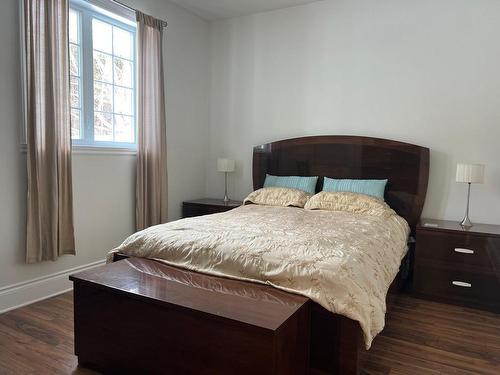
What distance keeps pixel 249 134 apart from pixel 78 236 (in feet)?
7.06

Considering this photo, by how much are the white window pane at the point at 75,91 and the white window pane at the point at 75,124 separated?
5 centimetres

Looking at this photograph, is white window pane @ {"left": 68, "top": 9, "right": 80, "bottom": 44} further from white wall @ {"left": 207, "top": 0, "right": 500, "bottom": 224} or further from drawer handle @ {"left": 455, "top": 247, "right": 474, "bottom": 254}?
drawer handle @ {"left": 455, "top": 247, "right": 474, "bottom": 254}

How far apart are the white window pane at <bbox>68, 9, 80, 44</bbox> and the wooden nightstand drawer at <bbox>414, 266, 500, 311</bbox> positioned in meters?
3.38

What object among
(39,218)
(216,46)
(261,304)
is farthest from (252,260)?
(216,46)

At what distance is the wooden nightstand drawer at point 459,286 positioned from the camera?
2.83m

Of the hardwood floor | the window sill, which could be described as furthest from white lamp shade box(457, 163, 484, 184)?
the window sill

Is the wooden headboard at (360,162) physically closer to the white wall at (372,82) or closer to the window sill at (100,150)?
the white wall at (372,82)

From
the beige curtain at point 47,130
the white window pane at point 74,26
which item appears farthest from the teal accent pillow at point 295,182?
the white window pane at point 74,26

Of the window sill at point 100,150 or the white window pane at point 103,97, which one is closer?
the window sill at point 100,150

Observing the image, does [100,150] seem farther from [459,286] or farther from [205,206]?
[459,286]

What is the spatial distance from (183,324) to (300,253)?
0.67 meters

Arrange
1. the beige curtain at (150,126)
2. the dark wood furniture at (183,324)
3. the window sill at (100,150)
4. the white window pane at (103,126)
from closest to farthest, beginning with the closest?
the dark wood furniture at (183,324) → the window sill at (100,150) → the white window pane at (103,126) → the beige curtain at (150,126)

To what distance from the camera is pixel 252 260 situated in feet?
6.31

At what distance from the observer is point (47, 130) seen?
2.78 meters
